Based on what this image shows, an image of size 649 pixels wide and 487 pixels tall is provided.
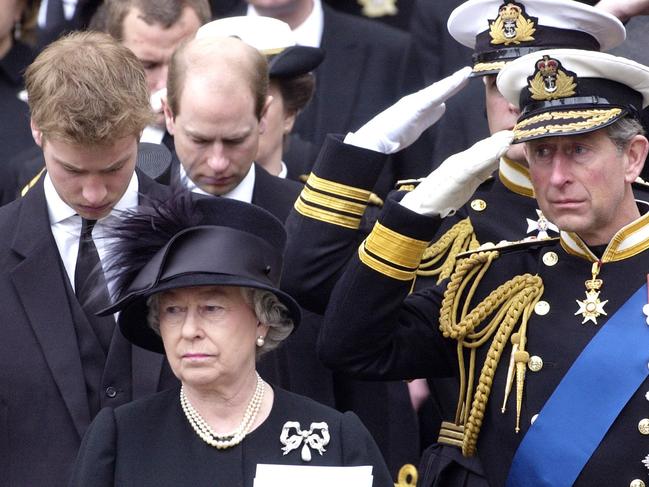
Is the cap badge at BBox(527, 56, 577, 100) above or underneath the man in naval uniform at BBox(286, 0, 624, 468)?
above

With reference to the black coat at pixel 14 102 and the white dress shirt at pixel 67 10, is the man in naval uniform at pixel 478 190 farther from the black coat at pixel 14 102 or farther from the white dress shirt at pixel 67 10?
the white dress shirt at pixel 67 10

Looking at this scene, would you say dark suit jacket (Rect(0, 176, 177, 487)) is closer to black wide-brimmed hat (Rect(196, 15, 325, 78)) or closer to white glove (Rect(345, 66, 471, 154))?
white glove (Rect(345, 66, 471, 154))

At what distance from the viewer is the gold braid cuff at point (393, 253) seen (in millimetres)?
4973

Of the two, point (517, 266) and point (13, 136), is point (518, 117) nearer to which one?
point (517, 266)

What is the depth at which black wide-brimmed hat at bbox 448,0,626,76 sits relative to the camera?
534 centimetres

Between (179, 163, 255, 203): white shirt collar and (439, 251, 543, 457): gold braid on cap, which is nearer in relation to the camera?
(439, 251, 543, 457): gold braid on cap

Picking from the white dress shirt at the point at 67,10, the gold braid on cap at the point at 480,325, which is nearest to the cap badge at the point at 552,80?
the gold braid on cap at the point at 480,325

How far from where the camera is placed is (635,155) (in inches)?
193

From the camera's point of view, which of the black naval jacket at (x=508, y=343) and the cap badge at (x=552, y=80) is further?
the cap badge at (x=552, y=80)

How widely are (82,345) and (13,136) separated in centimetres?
224

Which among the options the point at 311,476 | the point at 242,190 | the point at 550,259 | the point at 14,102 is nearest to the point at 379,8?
the point at 14,102

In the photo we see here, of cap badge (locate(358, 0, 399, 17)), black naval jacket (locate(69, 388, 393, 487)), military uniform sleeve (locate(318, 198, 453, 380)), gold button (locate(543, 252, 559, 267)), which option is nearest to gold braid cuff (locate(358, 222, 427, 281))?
military uniform sleeve (locate(318, 198, 453, 380))

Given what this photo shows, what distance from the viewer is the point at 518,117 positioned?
506 cm

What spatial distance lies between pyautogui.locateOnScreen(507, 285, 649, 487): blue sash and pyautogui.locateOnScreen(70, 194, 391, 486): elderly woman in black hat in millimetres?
512
